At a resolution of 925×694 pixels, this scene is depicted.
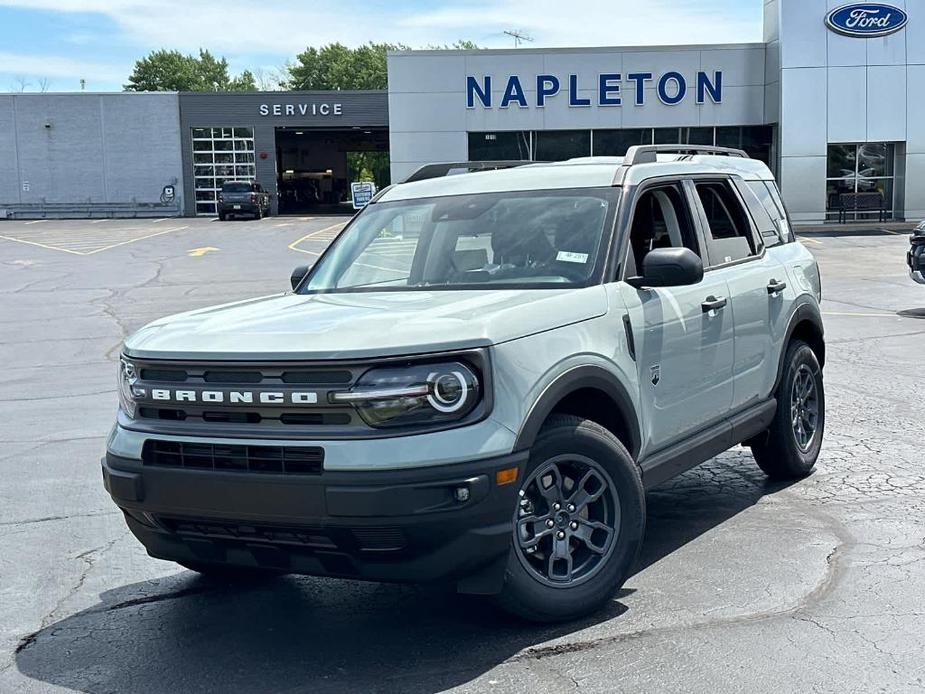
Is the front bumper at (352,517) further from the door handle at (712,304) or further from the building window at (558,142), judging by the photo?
the building window at (558,142)

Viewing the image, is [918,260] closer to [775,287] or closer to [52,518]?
[775,287]

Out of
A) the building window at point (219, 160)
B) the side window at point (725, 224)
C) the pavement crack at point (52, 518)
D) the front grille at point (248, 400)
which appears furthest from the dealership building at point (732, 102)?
the front grille at point (248, 400)

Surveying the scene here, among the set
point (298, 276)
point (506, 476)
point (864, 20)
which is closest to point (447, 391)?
point (506, 476)

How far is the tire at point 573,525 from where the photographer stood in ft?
14.1

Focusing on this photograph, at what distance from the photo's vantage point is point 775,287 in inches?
249

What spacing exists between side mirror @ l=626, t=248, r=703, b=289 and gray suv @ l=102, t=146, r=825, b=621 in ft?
0.06

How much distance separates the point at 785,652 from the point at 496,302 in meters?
1.79

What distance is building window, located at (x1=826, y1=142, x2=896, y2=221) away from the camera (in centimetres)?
3969

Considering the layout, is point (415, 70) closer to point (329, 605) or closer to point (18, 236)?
point (18, 236)

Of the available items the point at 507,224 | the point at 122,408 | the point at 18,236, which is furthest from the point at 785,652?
the point at 18,236

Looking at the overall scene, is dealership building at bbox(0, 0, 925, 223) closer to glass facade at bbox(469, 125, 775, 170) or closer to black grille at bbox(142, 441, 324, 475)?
glass facade at bbox(469, 125, 775, 170)

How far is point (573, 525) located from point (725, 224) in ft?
7.96

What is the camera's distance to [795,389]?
6.75 m

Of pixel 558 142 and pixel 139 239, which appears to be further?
pixel 558 142
